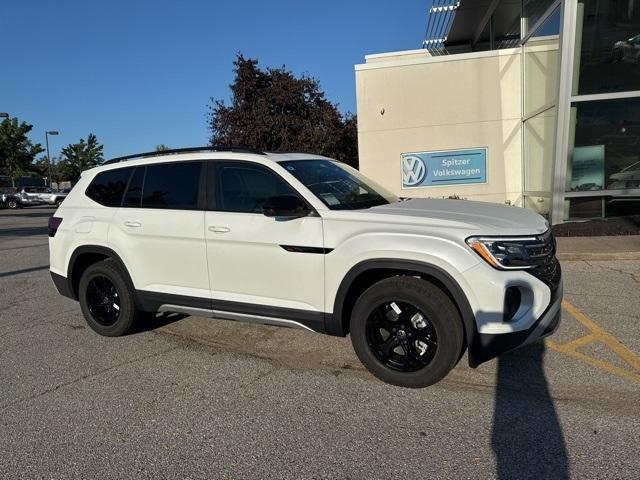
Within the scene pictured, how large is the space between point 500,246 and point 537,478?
1.41 m

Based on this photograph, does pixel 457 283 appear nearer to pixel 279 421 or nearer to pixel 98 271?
pixel 279 421

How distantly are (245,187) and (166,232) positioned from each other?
862 millimetres

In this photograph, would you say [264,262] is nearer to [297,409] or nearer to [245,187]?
[245,187]

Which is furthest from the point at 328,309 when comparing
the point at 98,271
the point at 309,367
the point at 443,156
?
the point at 443,156

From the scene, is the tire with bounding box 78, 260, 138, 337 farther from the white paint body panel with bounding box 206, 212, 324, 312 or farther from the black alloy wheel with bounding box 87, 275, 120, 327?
the white paint body panel with bounding box 206, 212, 324, 312

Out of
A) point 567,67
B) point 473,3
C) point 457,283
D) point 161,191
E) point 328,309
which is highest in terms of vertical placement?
point 473,3

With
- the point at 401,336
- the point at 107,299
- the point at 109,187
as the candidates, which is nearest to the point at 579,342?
the point at 401,336

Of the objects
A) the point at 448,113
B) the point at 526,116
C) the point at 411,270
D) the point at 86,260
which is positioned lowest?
the point at 86,260

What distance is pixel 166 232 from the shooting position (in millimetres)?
4586

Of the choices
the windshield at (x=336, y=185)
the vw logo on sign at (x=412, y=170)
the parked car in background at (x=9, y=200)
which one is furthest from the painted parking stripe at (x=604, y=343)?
the parked car in background at (x=9, y=200)

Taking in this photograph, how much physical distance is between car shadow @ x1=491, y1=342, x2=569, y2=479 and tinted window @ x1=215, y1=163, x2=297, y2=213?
88.6 inches

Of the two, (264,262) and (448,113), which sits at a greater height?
(448,113)

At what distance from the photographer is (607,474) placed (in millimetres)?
2652

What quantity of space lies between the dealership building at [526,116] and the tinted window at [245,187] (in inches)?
347
